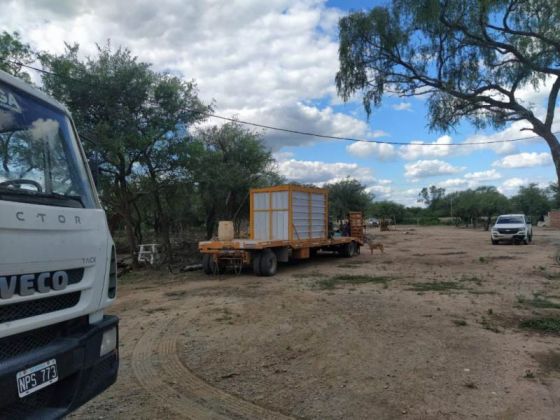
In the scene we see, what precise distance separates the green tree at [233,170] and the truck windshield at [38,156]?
1501 cm

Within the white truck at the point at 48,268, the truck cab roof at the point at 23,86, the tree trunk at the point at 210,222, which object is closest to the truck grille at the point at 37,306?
the white truck at the point at 48,268

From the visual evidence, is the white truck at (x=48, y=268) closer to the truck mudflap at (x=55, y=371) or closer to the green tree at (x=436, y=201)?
the truck mudflap at (x=55, y=371)

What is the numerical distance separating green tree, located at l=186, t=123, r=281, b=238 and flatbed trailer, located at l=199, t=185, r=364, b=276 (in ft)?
12.0

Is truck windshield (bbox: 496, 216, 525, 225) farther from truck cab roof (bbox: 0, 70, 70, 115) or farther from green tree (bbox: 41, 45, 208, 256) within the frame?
truck cab roof (bbox: 0, 70, 70, 115)

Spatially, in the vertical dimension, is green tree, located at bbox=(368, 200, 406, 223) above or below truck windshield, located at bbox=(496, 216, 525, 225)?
above

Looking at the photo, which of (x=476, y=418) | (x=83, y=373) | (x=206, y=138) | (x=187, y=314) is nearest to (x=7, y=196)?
(x=83, y=373)

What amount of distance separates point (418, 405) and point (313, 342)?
226 centimetres

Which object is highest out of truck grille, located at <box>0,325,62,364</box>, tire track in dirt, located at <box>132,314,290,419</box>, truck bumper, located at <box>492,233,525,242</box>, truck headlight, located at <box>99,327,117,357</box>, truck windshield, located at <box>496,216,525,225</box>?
truck windshield, located at <box>496,216,525,225</box>

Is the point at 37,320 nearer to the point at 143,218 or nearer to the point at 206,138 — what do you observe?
the point at 206,138

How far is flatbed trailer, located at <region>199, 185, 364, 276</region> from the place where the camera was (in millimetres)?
13766

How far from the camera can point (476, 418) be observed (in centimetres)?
389

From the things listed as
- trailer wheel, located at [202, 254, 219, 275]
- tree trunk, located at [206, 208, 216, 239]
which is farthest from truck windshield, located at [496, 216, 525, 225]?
trailer wheel, located at [202, 254, 219, 275]

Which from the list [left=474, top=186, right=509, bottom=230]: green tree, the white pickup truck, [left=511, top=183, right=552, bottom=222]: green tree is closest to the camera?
the white pickup truck

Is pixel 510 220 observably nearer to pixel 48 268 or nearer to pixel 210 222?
pixel 210 222
